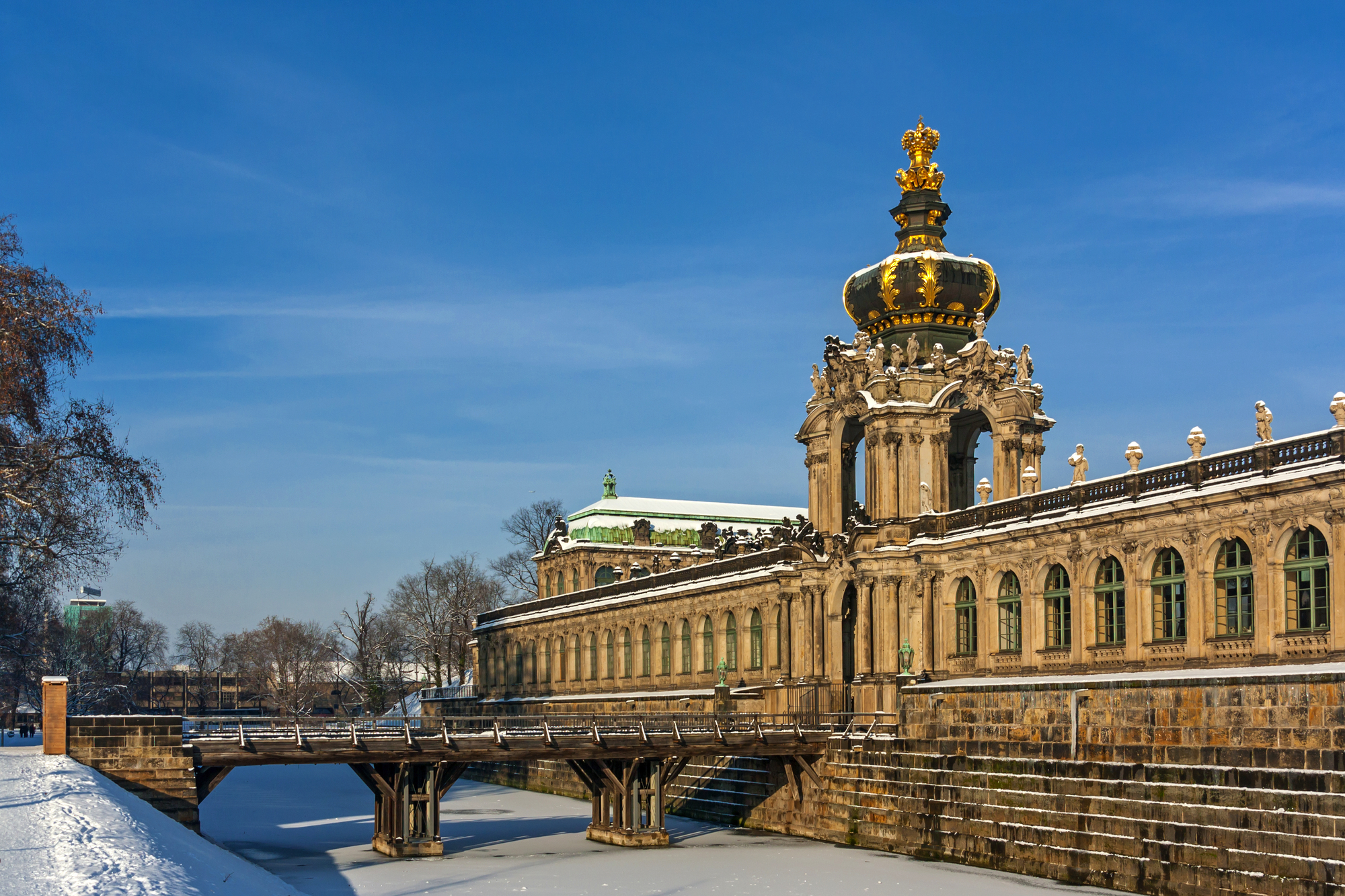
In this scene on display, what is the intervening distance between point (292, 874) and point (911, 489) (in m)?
24.9

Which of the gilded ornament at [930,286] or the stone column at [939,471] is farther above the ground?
the gilded ornament at [930,286]

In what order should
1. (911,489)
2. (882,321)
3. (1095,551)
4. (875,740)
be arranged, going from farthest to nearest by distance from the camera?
(882,321) < (911,489) < (875,740) < (1095,551)

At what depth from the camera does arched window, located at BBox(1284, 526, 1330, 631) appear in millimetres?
36781

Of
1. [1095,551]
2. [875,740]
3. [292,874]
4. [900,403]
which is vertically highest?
[900,403]

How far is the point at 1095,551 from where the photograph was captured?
44.3 metres

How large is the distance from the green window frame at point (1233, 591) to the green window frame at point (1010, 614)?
8762 mm

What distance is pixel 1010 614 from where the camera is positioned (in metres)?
48.9

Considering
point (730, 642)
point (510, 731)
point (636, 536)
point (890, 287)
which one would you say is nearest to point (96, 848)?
point (510, 731)

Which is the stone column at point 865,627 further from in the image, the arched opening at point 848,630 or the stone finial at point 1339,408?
the stone finial at point 1339,408

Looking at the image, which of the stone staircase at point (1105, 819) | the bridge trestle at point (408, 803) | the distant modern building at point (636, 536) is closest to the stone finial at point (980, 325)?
the stone staircase at point (1105, 819)

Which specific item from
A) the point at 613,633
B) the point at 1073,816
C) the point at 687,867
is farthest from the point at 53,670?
the point at 1073,816

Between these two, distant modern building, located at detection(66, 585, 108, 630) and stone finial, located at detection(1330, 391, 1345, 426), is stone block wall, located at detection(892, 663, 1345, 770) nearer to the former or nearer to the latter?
stone finial, located at detection(1330, 391, 1345, 426)

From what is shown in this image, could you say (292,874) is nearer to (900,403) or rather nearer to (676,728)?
(676,728)

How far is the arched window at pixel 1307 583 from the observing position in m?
36.8
